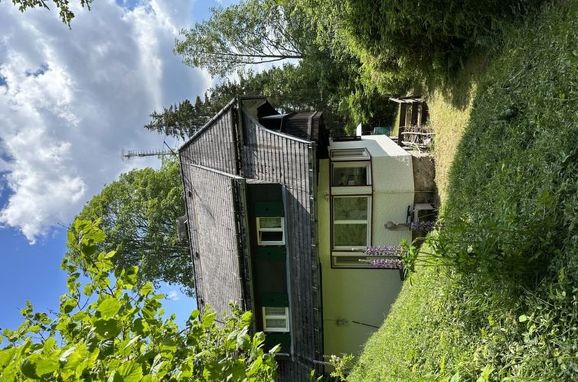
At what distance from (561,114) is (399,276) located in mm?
10178

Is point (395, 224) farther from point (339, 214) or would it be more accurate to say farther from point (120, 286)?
point (120, 286)

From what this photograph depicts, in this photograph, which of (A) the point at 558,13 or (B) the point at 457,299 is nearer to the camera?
(B) the point at 457,299

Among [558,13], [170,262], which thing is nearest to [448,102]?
[558,13]

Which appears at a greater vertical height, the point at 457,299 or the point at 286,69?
the point at 286,69

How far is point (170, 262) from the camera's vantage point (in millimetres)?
35531

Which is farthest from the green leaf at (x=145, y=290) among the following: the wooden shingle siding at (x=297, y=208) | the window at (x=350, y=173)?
the window at (x=350, y=173)

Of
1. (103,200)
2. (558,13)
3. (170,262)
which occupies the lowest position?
(170,262)

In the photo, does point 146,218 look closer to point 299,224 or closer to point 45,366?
point 299,224

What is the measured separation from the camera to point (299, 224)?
46.3ft

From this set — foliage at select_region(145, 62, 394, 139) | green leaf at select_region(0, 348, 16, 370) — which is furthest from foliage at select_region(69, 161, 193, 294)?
green leaf at select_region(0, 348, 16, 370)

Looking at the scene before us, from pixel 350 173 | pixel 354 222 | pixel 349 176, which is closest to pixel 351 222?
pixel 354 222

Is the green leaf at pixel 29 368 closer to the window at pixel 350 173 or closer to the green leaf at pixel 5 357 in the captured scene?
the green leaf at pixel 5 357

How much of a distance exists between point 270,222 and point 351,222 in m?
2.80

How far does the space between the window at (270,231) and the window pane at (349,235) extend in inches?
76.5
